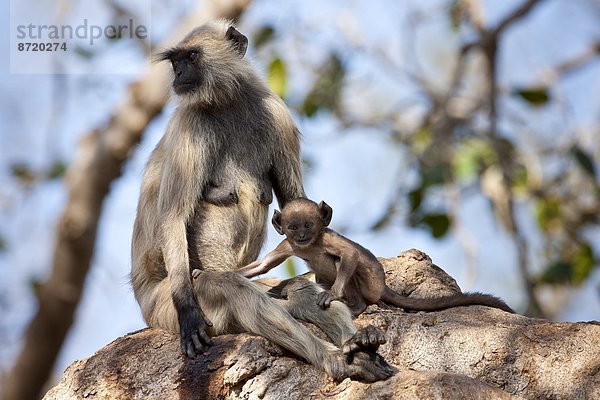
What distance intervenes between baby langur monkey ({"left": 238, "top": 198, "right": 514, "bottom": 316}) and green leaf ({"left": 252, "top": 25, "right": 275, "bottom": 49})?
508cm

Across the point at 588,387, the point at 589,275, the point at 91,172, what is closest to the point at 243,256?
the point at 588,387

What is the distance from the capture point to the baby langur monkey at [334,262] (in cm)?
490

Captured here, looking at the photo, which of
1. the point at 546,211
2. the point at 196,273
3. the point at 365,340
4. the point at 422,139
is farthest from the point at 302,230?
the point at 422,139

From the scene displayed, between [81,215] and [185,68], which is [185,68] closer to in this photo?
[185,68]

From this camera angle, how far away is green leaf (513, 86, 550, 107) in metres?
9.25

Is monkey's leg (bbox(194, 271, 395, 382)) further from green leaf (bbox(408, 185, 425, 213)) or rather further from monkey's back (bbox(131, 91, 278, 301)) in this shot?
green leaf (bbox(408, 185, 425, 213))

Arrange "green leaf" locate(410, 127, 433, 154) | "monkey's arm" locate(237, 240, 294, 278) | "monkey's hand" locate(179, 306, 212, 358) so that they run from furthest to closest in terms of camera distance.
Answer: "green leaf" locate(410, 127, 433, 154)
"monkey's arm" locate(237, 240, 294, 278)
"monkey's hand" locate(179, 306, 212, 358)

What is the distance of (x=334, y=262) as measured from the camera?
500cm

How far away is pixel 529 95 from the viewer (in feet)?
30.5

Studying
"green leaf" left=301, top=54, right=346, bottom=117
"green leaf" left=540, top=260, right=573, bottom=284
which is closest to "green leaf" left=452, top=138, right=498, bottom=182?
"green leaf" left=540, top=260, right=573, bottom=284

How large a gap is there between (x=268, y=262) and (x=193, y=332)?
0.58 m

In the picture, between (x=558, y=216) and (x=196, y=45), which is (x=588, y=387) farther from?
(x=558, y=216)

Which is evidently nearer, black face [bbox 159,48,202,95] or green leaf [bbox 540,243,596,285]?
black face [bbox 159,48,202,95]

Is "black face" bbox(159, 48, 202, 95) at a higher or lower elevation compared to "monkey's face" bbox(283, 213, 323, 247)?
higher
